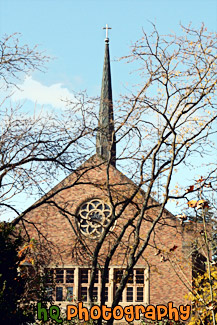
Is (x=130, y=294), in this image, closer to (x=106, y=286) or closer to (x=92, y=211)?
A: (x=106, y=286)

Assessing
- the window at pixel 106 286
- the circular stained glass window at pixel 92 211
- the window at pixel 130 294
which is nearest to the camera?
the window at pixel 106 286

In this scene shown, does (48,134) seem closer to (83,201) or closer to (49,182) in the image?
(49,182)

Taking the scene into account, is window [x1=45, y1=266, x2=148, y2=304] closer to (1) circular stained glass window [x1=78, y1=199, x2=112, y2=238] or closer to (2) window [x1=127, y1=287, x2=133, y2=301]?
(2) window [x1=127, y1=287, x2=133, y2=301]

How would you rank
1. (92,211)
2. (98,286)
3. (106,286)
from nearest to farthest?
1. (106,286)
2. (98,286)
3. (92,211)

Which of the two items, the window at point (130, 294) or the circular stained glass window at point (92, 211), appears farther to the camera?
the circular stained glass window at point (92, 211)

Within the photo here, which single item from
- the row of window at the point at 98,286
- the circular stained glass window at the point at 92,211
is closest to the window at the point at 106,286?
the row of window at the point at 98,286

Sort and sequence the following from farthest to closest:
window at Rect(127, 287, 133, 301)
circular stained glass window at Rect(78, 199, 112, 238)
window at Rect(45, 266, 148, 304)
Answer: circular stained glass window at Rect(78, 199, 112, 238) < window at Rect(127, 287, 133, 301) < window at Rect(45, 266, 148, 304)

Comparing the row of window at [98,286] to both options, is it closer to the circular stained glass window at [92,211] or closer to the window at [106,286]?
the window at [106,286]

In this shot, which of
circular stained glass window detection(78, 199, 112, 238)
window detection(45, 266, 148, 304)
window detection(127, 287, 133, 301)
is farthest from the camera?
circular stained glass window detection(78, 199, 112, 238)

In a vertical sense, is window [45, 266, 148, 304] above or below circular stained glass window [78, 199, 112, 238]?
below

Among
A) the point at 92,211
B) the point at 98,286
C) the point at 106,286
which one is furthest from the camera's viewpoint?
the point at 92,211

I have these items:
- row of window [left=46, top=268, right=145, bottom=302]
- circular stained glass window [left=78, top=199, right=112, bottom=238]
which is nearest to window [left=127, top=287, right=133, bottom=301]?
row of window [left=46, top=268, right=145, bottom=302]

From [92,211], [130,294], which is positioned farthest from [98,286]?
[92,211]

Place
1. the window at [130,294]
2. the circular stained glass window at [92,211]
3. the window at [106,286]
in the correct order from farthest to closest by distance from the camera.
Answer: the circular stained glass window at [92,211] < the window at [130,294] < the window at [106,286]
